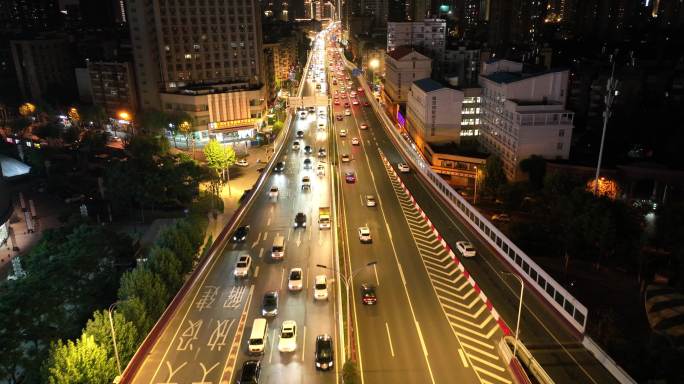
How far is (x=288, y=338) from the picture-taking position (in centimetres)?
3506

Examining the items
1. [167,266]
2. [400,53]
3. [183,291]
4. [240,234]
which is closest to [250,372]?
[183,291]

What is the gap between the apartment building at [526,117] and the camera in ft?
271

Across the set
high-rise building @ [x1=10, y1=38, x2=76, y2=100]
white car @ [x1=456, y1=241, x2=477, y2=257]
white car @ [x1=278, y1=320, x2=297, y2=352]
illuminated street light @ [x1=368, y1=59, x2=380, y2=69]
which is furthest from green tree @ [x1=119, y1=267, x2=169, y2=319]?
illuminated street light @ [x1=368, y1=59, x2=380, y2=69]

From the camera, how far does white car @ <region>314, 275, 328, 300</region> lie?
137 feet

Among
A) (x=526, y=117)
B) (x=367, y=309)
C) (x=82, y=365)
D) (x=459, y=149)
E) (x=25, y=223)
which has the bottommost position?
(x=25, y=223)

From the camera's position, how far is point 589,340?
33156 millimetres

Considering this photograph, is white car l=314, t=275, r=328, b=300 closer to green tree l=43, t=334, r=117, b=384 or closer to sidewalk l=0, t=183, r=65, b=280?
green tree l=43, t=334, r=117, b=384

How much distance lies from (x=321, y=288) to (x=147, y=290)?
14.4m

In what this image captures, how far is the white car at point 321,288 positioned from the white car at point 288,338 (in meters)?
5.64

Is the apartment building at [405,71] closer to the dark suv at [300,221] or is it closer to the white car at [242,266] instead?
the dark suv at [300,221]

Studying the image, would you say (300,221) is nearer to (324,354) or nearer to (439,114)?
(324,354)

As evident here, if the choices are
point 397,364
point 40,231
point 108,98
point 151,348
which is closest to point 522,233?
point 397,364

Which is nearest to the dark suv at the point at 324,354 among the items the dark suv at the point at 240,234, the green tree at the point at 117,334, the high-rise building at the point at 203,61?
the green tree at the point at 117,334

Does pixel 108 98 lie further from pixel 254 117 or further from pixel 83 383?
pixel 83 383
